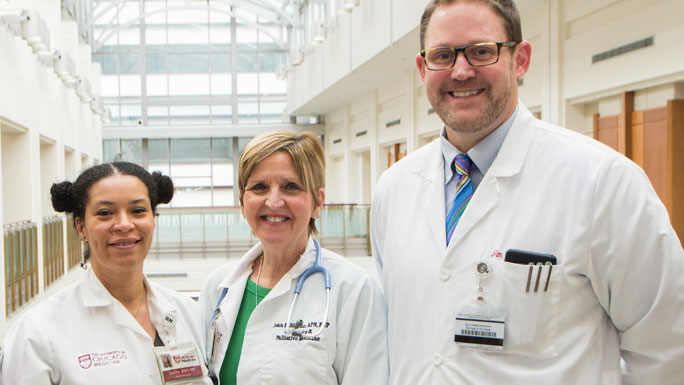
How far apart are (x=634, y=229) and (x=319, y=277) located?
132 centimetres

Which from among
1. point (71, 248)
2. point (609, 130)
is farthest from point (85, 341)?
point (71, 248)

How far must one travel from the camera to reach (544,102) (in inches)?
384

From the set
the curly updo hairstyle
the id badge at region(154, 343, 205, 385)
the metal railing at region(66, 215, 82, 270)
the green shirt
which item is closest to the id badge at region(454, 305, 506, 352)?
the green shirt

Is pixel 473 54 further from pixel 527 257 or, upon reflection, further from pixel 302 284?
pixel 302 284

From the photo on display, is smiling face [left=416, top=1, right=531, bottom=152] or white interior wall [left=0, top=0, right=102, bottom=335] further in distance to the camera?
white interior wall [left=0, top=0, right=102, bottom=335]

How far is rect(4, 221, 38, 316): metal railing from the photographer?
9.89 m

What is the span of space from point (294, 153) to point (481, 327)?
43.3 inches

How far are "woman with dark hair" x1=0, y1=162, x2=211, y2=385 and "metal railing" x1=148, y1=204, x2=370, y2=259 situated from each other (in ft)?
37.9

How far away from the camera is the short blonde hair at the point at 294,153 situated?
260 cm

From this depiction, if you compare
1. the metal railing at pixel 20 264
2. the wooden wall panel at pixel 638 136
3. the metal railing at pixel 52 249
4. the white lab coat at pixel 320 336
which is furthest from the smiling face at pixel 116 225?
the metal railing at pixel 52 249

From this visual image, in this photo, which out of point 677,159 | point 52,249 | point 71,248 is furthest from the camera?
point 71,248

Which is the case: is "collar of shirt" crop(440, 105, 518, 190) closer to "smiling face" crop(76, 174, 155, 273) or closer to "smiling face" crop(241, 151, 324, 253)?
"smiling face" crop(241, 151, 324, 253)

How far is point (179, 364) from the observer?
252 centimetres

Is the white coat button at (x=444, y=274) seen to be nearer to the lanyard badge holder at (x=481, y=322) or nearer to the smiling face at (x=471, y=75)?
the lanyard badge holder at (x=481, y=322)
